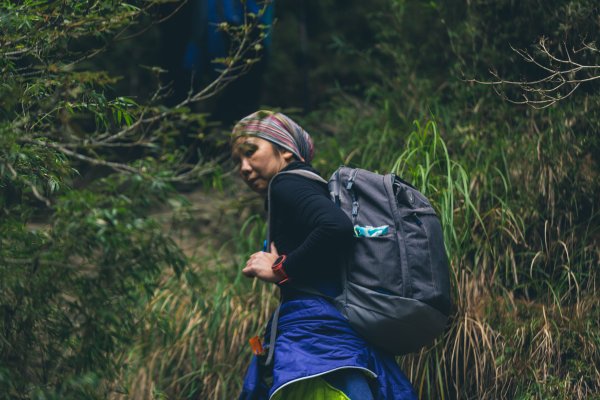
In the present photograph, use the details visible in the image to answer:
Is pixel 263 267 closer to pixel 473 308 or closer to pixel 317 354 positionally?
pixel 317 354

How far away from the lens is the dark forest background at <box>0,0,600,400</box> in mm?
2623

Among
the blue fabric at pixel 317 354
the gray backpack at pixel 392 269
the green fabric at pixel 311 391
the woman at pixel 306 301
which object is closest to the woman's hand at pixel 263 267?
the woman at pixel 306 301

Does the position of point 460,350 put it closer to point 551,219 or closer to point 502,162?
point 551,219

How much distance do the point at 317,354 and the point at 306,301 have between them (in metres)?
0.21

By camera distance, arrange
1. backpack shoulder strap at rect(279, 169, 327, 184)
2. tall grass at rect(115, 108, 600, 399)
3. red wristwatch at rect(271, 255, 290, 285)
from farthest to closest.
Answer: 1. tall grass at rect(115, 108, 600, 399)
2. backpack shoulder strap at rect(279, 169, 327, 184)
3. red wristwatch at rect(271, 255, 290, 285)

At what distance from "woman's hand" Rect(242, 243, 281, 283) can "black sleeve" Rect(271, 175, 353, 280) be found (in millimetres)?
73

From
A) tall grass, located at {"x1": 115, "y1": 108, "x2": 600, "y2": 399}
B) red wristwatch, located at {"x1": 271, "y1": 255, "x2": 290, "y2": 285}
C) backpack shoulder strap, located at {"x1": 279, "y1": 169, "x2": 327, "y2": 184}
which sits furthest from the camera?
tall grass, located at {"x1": 115, "y1": 108, "x2": 600, "y2": 399}

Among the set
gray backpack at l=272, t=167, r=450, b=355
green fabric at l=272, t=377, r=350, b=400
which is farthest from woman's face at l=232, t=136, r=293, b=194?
green fabric at l=272, t=377, r=350, b=400

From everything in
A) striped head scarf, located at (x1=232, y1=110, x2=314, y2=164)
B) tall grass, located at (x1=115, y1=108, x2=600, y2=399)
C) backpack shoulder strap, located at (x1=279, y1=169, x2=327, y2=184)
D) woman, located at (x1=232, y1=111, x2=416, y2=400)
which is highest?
striped head scarf, located at (x1=232, y1=110, x2=314, y2=164)

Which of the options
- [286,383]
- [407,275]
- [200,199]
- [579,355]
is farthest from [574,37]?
[200,199]

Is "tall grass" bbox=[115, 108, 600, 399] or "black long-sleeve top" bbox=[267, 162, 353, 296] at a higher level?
"black long-sleeve top" bbox=[267, 162, 353, 296]

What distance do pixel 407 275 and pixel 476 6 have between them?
9.40 feet

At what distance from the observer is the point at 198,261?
16.5 feet

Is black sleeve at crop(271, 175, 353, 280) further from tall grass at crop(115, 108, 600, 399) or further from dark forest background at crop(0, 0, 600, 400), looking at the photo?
tall grass at crop(115, 108, 600, 399)
